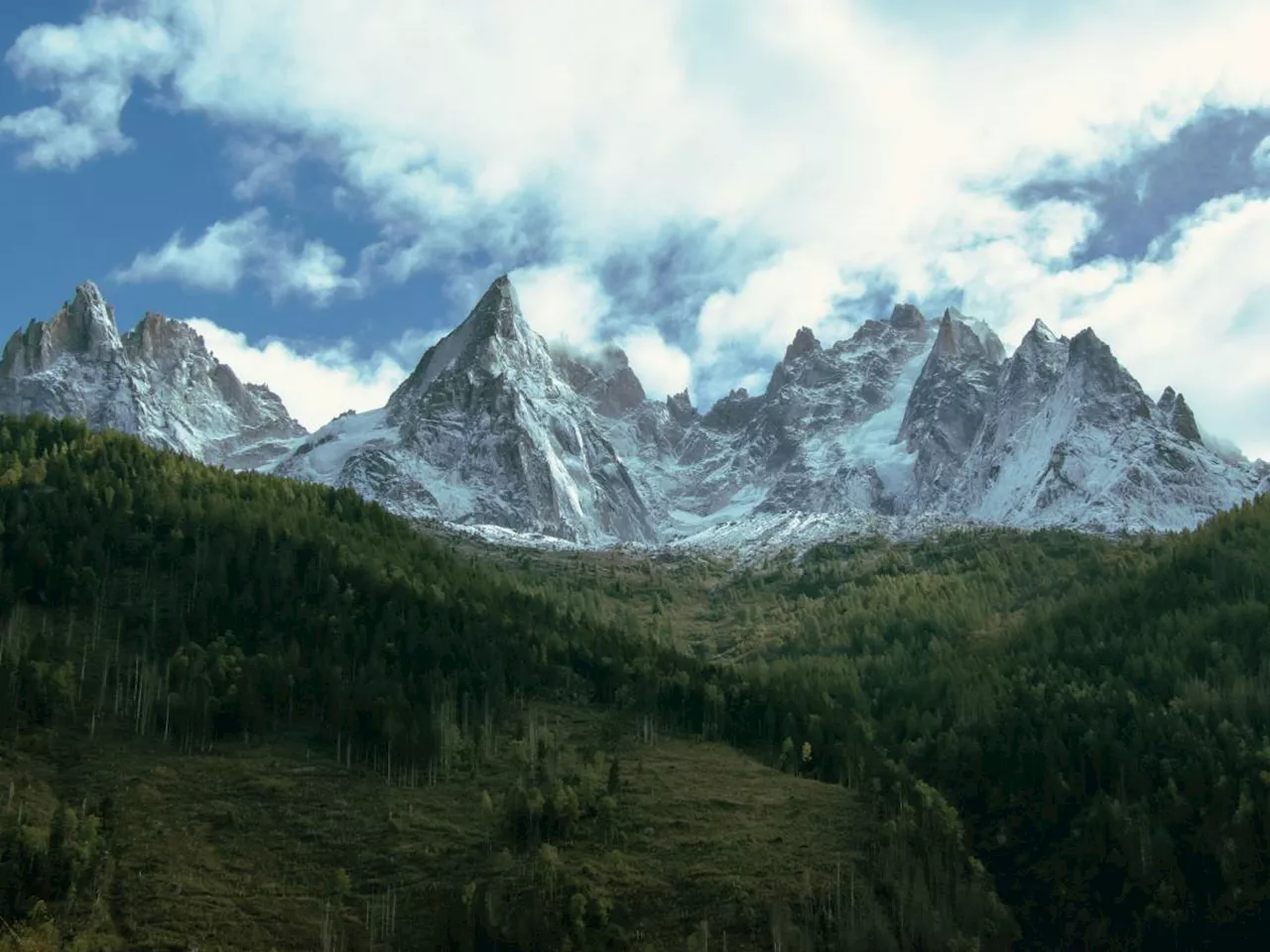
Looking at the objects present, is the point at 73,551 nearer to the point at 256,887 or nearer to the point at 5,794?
the point at 5,794

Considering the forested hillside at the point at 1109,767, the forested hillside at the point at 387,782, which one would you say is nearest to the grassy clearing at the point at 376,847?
the forested hillside at the point at 387,782

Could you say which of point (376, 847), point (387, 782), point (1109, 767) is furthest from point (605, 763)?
point (1109, 767)

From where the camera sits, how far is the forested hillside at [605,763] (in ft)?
408

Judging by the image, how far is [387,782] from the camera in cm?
14925

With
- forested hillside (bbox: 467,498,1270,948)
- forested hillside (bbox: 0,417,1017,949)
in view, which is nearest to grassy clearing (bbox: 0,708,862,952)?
forested hillside (bbox: 0,417,1017,949)

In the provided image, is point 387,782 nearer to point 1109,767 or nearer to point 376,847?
point 376,847

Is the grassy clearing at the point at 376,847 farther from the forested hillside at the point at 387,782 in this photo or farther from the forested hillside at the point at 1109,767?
the forested hillside at the point at 1109,767

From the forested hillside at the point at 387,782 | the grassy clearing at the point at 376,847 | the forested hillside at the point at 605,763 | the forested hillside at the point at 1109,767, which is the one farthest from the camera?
the forested hillside at the point at 1109,767

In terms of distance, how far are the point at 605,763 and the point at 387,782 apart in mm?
24737

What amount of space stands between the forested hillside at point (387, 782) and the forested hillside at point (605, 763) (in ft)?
1.35

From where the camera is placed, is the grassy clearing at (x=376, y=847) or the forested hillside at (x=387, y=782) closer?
the grassy clearing at (x=376, y=847)

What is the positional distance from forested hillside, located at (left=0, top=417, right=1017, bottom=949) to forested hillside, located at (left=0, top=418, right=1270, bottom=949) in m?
0.41

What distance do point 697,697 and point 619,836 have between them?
46145 millimetres

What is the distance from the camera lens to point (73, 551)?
182 metres
